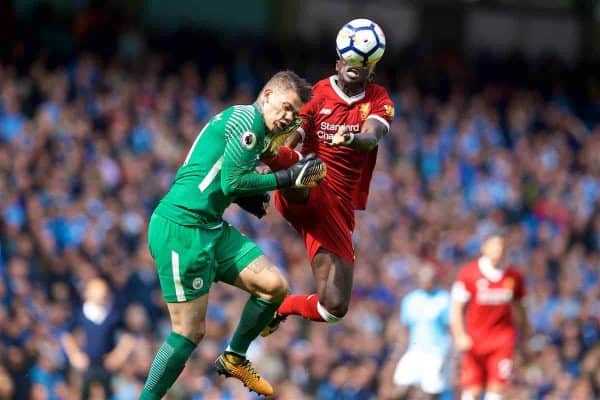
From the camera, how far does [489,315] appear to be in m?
12.5

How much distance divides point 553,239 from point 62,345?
10075 millimetres

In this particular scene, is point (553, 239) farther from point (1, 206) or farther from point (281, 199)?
point (281, 199)

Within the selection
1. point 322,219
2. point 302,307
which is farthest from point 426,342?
point 322,219

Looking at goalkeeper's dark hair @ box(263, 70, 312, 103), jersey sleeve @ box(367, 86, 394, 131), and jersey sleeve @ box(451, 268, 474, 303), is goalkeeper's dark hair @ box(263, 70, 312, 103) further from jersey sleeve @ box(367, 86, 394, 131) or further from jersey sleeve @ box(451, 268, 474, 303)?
jersey sleeve @ box(451, 268, 474, 303)

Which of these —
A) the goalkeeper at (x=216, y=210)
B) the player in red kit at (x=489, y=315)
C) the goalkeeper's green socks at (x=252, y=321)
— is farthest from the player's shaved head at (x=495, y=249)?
the goalkeeper at (x=216, y=210)

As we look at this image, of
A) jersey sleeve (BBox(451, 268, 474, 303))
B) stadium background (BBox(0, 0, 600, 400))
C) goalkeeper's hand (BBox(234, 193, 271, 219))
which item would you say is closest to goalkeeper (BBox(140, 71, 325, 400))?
goalkeeper's hand (BBox(234, 193, 271, 219))

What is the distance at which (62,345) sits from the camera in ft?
41.3

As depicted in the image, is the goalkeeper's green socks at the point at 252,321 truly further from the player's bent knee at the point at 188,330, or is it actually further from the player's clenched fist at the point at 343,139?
the player's clenched fist at the point at 343,139

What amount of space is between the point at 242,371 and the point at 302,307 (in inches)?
31.9

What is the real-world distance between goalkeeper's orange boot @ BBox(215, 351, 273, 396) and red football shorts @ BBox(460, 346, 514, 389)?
4.24 m

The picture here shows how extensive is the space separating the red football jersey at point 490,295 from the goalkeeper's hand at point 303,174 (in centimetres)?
476

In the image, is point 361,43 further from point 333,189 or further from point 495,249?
point 495,249

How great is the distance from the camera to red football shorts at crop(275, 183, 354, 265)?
891cm

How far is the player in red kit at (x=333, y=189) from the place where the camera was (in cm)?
877
